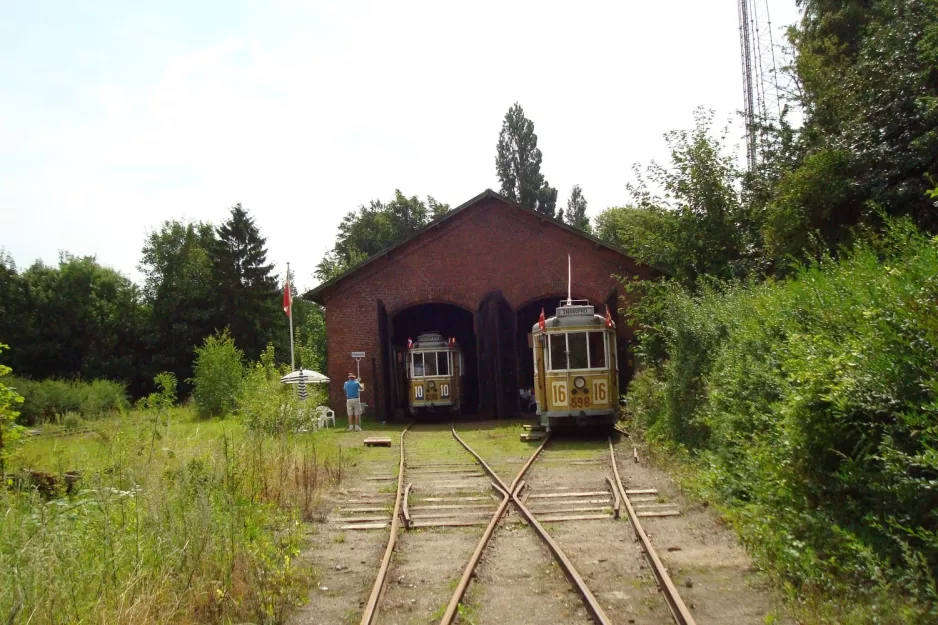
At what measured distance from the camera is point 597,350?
18531mm

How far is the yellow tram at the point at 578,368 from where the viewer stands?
1841 cm

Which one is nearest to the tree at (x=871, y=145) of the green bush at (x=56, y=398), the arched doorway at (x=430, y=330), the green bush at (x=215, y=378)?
the arched doorway at (x=430, y=330)

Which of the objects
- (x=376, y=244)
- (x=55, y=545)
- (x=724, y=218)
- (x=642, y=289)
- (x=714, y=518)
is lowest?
(x=714, y=518)

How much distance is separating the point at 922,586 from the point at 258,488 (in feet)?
24.3

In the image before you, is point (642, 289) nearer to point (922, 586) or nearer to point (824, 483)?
point (824, 483)

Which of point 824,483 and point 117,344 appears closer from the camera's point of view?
point 824,483

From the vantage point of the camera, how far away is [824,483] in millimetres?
6973

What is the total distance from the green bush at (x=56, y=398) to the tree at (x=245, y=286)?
16.0 metres

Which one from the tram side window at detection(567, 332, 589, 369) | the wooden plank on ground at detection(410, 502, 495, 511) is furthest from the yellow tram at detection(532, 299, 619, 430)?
the wooden plank on ground at detection(410, 502, 495, 511)

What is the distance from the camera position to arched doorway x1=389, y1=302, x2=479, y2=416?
30.2 meters

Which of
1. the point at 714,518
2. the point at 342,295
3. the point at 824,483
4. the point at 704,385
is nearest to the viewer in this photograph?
the point at 824,483

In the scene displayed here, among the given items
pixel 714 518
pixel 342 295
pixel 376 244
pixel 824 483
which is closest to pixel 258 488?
pixel 714 518

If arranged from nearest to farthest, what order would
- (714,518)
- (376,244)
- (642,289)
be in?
(714,518) → (642,289) → (376,244)

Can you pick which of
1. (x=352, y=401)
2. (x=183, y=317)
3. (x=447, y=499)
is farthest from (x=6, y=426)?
(x=183, y=317)
